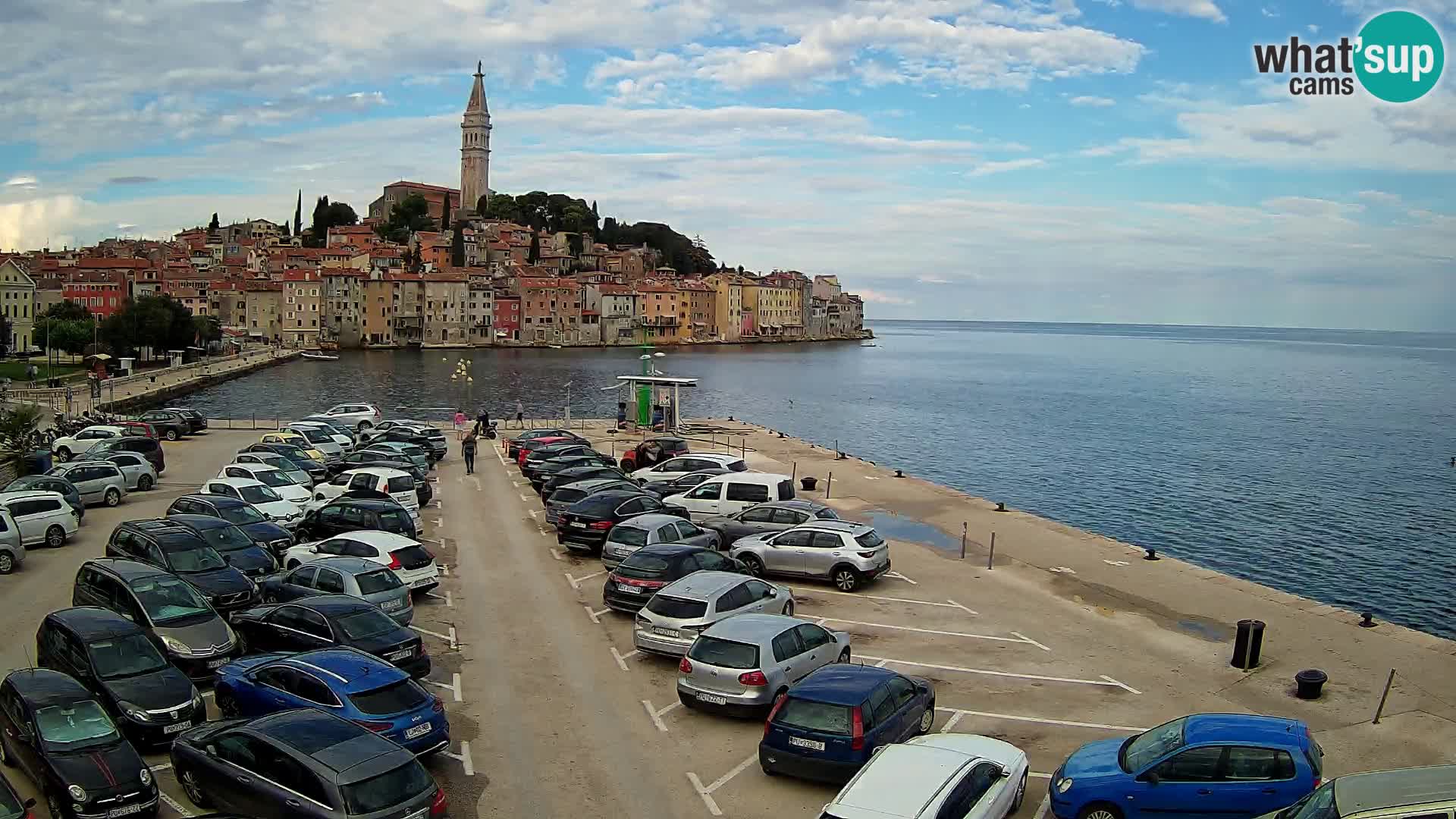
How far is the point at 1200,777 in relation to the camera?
949cm

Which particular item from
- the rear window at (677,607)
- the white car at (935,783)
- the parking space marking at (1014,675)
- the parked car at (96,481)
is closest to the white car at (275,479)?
the parked car at (96,481)

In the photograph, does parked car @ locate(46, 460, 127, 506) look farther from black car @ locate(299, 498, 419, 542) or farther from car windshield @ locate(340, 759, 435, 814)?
car windshield @ locate(340, 759, 435, 814)

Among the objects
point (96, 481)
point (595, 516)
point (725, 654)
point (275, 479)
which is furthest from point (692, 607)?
point (96, 481)

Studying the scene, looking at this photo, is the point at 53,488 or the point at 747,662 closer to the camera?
the point at 747,662

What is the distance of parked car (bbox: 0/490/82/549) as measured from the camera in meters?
21.1

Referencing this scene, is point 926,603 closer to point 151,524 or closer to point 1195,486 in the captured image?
point 151,524

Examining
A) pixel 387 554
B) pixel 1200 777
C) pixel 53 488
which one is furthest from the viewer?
pixel 53 488

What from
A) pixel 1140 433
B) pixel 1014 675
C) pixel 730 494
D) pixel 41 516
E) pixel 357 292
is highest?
pixel 357 292

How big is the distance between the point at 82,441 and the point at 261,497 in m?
13.5

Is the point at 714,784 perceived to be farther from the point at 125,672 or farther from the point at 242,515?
the point at 242,515

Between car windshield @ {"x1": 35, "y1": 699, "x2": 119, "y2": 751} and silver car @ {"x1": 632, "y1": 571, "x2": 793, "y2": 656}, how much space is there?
658cm

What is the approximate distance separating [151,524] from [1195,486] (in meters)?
44.7

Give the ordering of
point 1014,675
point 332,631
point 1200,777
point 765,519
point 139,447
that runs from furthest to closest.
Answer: point 139,447, point 765,519, point 1014,675, point 332,631, point 1200,777

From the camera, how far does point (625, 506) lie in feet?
71.8
